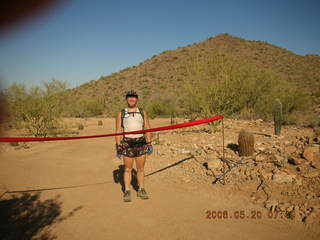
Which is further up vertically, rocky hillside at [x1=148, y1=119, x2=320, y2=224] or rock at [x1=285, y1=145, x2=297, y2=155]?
rock at [x1=285, y1=145, x2=297, y2=155]

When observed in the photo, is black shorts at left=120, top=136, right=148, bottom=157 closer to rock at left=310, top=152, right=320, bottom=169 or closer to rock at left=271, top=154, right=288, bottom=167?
rock at left=271, top=154, right=288, bottom=167

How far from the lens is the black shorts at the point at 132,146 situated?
4195 mm

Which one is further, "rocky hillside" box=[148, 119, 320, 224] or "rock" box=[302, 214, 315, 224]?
"rocky hillside" box=[148, 119, 320, 224]

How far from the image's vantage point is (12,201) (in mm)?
4445

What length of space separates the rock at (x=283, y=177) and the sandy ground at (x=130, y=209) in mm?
790

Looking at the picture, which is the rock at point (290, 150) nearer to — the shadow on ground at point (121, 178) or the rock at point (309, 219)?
the rock at point (309, 219)

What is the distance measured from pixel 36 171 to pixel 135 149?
350 centimetres

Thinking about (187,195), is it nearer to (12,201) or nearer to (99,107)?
(12,201)

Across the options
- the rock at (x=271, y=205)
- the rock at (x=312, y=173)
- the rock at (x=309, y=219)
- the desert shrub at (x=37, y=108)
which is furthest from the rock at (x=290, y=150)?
the desert shrub at (x=37, y=108)

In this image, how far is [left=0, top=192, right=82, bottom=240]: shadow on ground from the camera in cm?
338

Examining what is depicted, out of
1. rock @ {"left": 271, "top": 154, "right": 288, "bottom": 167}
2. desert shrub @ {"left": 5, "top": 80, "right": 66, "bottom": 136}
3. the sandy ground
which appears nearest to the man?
the sandy ground

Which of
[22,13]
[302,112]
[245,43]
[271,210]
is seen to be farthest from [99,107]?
[245,43]

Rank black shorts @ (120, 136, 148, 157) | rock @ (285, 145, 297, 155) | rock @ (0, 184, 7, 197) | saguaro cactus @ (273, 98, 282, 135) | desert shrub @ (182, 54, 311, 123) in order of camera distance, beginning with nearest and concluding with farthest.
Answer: black shorts @ (120, 136, 148, 157) < rock @ (0, 184, 7, 197) < rock @ (285, 145, 297, 155) < saguaro cactus @ (273, 98, 282, 135) < desert shrub @ (182, 54, 311, 123)

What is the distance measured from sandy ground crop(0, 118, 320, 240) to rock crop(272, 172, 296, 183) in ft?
2.59
